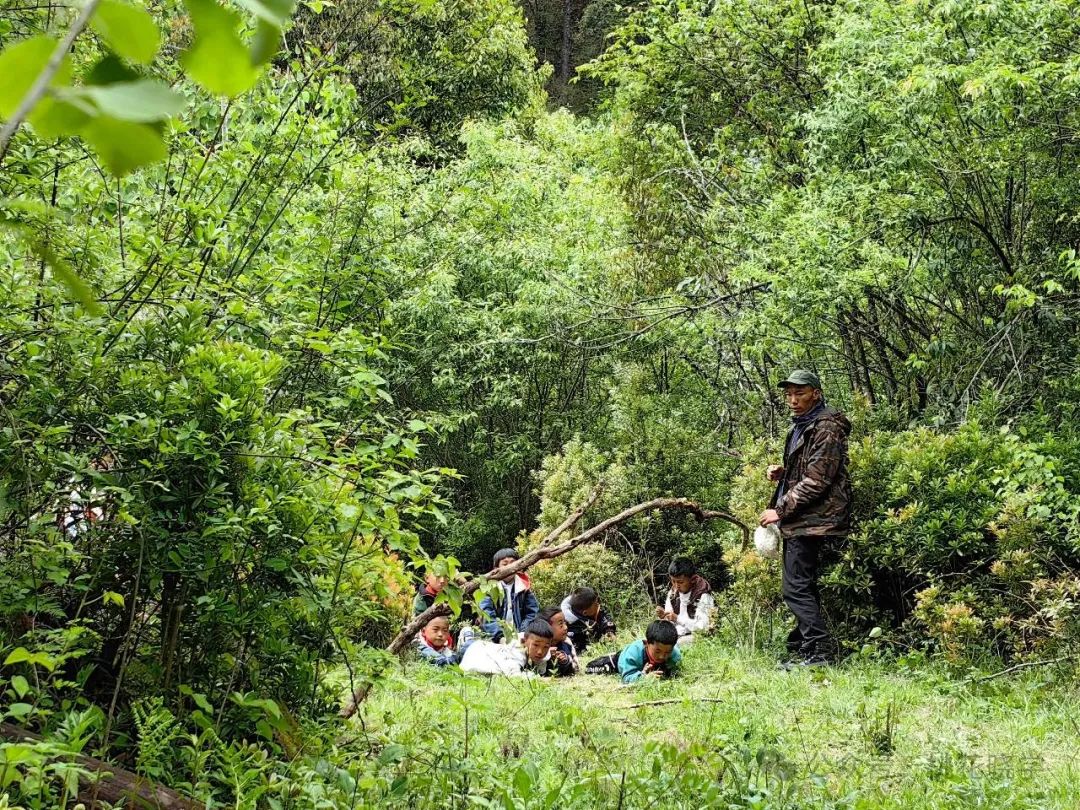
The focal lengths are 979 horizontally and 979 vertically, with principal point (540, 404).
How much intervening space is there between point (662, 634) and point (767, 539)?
110cm

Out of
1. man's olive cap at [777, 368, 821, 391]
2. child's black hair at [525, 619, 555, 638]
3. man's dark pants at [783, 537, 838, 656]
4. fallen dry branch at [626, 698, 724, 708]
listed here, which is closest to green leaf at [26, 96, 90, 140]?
fallen dry branch at [626, 698, 724, 708]

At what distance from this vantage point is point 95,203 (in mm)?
4004

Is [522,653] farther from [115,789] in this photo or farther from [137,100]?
[137,100]

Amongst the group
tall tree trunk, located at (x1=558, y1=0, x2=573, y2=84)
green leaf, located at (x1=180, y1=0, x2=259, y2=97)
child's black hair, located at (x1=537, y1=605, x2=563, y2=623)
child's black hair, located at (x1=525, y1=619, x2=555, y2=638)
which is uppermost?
tall tree trunk, located at (x1=558, y1=0, x2=573, y2=84)

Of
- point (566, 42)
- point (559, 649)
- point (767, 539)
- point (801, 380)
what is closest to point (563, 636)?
point (559, 649)

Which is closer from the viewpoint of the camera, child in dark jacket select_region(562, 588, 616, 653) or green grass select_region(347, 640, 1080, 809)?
green grass select_region(347, 640, 1080, 809)

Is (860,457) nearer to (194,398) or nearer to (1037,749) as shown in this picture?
(1037,749)

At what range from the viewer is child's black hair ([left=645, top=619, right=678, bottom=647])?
691cm

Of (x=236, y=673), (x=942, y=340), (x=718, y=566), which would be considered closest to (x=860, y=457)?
(x=942, y=340)

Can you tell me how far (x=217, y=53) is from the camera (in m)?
0.42

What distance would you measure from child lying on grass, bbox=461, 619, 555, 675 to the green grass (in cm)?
38

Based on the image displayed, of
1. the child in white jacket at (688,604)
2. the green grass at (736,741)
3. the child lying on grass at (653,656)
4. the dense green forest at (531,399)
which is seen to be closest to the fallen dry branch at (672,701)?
the green grass at (736,741)

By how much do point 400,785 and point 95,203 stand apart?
8.65 ft

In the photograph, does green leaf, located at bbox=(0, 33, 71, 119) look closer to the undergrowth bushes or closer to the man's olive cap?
the undergrowth bushes
